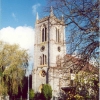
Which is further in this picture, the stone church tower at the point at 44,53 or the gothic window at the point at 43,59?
the gothic window at the point at 43,59

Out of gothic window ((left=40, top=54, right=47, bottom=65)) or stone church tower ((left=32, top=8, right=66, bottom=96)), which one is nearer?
stone church tower ((left=32, top=8, right=66, bottom=96))

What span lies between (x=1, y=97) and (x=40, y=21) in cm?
2578

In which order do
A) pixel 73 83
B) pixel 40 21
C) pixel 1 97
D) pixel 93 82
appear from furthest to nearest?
pixel 40 21 < pixel 1 97 < pixel 73 83 < pixel 93 82

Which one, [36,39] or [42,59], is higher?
[36,39]

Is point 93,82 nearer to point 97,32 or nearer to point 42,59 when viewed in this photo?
point 97,32

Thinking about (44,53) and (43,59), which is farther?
(44,53)

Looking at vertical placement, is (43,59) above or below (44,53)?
below

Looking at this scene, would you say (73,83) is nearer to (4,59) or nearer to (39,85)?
(4,59)

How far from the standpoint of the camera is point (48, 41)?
148ft

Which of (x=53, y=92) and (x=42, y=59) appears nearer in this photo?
(x=53, y=92)

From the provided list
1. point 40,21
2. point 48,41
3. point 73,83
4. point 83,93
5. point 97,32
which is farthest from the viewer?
point 40,21

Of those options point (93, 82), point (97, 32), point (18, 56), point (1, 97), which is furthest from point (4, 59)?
point (97, 32)

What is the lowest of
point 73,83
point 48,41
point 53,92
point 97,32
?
point 53,92

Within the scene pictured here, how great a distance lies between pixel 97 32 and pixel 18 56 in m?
21.4
